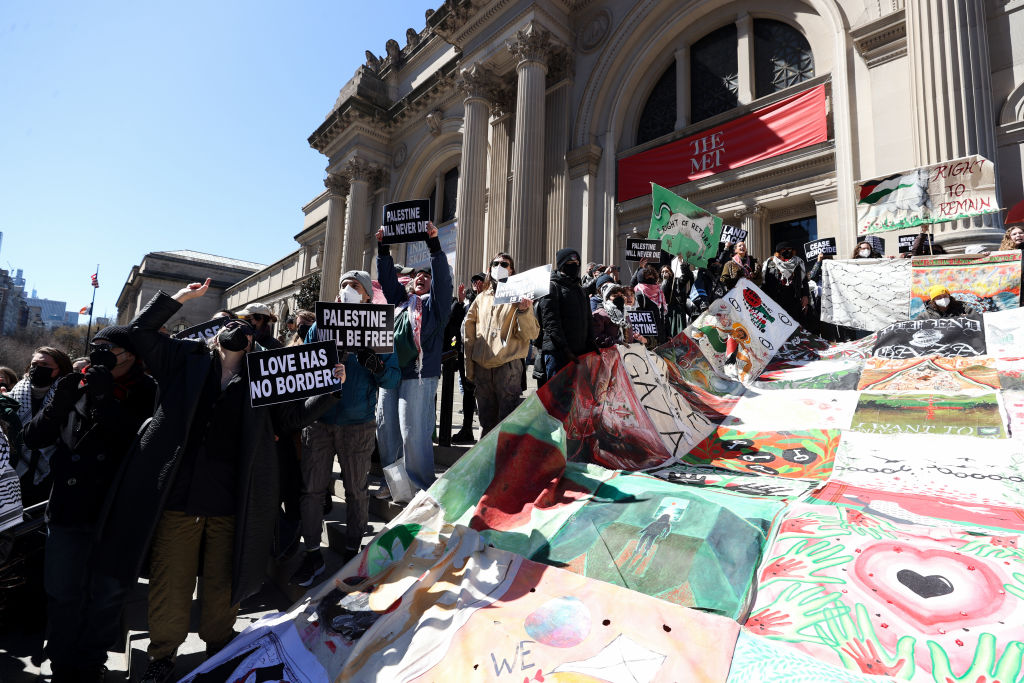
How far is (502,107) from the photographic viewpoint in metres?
17.0

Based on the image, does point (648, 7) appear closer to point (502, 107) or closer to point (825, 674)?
point (502, 107)

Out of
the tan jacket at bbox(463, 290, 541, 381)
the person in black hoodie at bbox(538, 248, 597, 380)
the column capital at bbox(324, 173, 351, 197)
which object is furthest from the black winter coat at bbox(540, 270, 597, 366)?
the column capital at bbox(324, 173, 351, 197)

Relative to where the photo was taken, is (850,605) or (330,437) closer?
(850,605)

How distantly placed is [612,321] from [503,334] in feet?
7.04

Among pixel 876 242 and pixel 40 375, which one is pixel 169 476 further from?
pixel 876 242

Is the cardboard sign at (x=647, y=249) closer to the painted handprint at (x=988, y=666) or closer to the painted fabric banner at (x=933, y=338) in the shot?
the painted fabric banner at (x=933, y=338)

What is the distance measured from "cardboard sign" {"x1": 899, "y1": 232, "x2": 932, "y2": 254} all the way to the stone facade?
384mm

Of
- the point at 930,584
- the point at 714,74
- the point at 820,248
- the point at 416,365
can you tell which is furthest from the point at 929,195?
the point at 714,74

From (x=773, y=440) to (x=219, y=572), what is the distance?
396 cm

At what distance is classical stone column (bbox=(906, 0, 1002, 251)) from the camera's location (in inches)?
326

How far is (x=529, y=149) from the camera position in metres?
14.7

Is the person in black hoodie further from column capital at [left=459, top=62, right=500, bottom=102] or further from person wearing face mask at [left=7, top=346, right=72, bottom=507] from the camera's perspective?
column capital at [left=459, top=62, right=500, bottom=102]

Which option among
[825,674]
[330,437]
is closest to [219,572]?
[330,437]

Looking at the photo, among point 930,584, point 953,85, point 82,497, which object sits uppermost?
point 953,85
